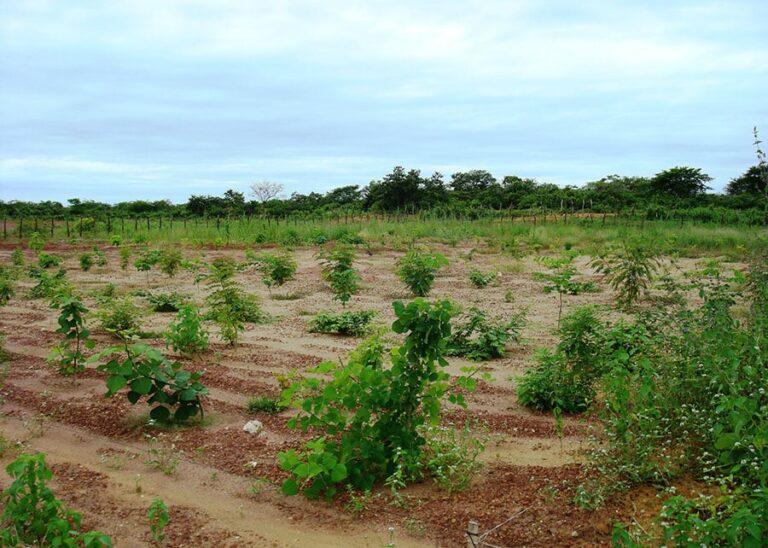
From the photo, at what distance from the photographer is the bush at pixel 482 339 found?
22.3 ft

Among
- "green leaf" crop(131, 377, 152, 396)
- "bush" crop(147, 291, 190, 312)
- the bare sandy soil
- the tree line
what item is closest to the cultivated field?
the bare sandy soil

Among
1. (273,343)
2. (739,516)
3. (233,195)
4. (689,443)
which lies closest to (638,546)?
(739,516)

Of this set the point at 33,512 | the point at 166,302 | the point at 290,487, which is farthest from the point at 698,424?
the point at 166,302

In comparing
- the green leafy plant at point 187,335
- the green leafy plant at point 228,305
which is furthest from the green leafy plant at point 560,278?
the green leafy plant at point 187,335

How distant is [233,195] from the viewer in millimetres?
46281

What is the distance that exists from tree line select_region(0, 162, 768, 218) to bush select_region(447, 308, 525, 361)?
95.2ft

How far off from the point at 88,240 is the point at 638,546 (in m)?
25.1

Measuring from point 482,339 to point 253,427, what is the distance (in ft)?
9.76

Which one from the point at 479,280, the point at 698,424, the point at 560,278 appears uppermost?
the point at 560,278

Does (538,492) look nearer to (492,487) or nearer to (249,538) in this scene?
(492,487)

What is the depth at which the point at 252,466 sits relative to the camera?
4227 mm

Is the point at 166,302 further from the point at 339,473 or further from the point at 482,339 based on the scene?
the point at 339,473

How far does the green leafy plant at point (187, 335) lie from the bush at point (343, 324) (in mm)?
1727

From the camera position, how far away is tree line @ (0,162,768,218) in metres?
37.9
